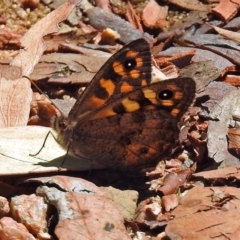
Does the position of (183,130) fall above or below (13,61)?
below

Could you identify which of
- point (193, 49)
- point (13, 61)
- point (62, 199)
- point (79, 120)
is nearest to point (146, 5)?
point (193, 49)

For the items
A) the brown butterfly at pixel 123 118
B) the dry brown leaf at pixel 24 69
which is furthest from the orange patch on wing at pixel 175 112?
the dry brown leaf at pixel 24 69

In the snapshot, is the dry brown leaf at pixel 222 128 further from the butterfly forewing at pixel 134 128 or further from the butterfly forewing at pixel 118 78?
the butterfly forewing at pixel 118 78

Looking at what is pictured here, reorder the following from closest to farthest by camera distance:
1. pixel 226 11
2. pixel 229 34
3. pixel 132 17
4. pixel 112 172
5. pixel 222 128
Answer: pixel 112 172
pixel 222 128
pixel 229 34
pixel 226 11
pixel 132 17

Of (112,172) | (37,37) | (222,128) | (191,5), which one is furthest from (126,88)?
(191,5)

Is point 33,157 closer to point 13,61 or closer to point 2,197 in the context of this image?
point 2,197

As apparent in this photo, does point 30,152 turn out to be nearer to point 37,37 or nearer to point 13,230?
point 13,230
